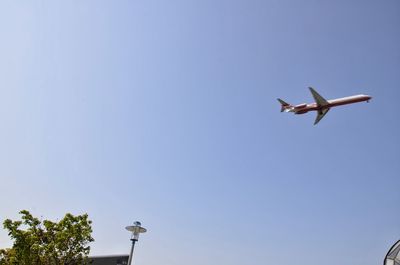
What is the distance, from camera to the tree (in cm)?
3259

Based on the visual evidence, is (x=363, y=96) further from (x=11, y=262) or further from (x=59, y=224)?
(x=11, y=262)

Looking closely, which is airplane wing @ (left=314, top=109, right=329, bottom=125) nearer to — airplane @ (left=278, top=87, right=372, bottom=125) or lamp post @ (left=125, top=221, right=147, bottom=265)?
Answer: airplane @ (left=278, top=87, right=372, bottom=125)

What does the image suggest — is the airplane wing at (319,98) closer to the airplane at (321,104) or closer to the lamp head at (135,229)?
the airplane at (321,104)

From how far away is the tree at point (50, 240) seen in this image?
1283 inches

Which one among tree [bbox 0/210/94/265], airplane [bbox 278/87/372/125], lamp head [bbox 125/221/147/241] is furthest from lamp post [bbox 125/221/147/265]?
airplane [bbox 278/87/372/125]

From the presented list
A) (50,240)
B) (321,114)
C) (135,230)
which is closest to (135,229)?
(135,230)

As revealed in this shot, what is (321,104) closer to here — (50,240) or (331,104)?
(331,104)

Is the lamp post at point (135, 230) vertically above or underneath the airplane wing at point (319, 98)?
underneath

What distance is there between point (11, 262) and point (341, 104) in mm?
37902

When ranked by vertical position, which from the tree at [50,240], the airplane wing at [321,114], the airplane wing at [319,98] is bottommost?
the tree at [50,240]

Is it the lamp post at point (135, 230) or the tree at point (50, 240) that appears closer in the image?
the lamp post at point (135, 230)

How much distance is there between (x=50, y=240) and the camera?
112 ft

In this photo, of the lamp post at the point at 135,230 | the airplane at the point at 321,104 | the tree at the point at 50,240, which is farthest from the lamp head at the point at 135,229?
the airplane at the point at 321,104

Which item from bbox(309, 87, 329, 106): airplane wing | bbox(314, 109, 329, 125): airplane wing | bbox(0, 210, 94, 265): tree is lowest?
bbox(0, 210, 94, 265): tree
